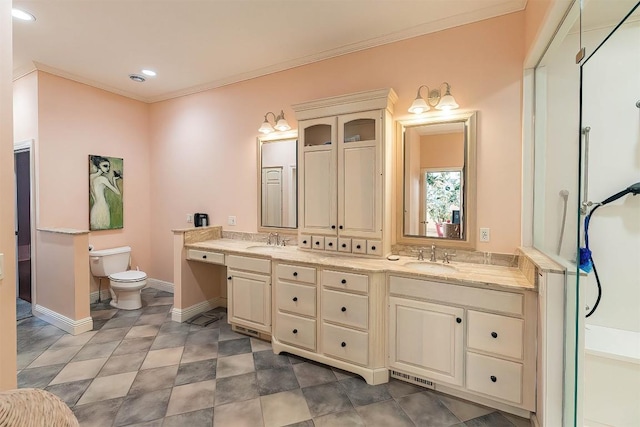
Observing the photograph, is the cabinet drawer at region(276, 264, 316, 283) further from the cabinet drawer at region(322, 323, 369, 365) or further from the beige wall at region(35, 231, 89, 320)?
the beige wall at region(35, 231, 89, 320)

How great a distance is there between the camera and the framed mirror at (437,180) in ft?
7.98

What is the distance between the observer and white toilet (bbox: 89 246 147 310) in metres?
3.55

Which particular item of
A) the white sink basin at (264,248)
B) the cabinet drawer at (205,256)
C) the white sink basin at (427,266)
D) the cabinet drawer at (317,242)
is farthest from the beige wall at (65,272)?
the white sink basin at (427,266)

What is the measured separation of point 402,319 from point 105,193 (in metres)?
3.88

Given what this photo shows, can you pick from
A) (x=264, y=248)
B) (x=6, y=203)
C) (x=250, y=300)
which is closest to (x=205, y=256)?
(x=264, y=248)

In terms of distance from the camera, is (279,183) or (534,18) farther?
(279,183)

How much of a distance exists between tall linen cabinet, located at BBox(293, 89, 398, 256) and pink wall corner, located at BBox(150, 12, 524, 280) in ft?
1.17

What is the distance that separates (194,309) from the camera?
3473 mm

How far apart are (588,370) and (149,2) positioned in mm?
3737

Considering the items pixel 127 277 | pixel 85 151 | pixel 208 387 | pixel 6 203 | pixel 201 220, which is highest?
pixel 85 151

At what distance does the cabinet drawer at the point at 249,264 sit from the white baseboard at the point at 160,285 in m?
1.79

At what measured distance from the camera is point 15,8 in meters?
2.30

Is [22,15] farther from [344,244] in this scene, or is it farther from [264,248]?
[344,244]

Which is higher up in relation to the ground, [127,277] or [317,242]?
[317,242]
